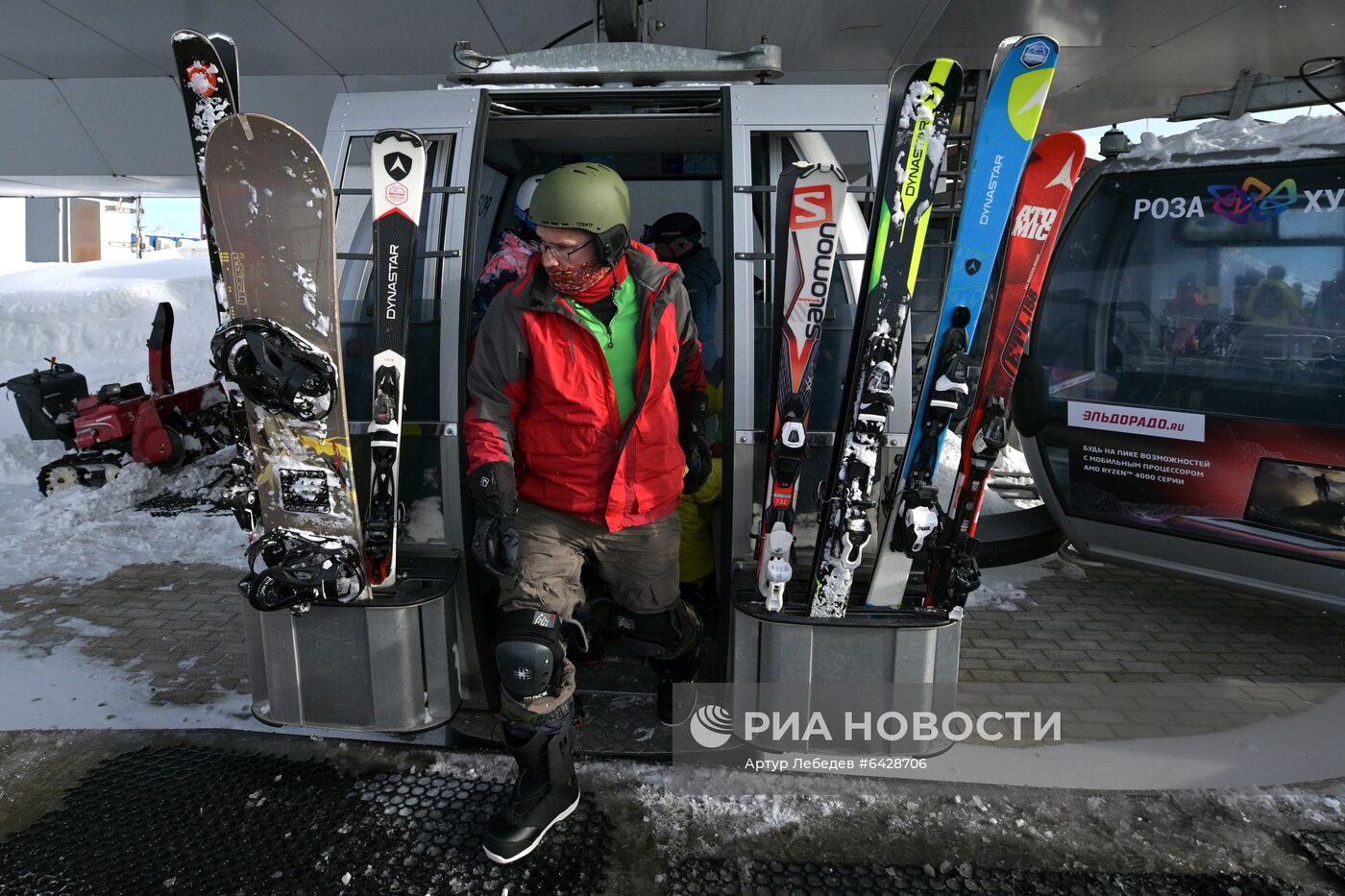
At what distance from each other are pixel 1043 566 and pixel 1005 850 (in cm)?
342

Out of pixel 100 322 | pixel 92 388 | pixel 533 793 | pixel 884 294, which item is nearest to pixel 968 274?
pixel 884 294

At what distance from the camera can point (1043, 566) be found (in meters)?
5.03

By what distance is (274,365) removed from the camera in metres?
2.25

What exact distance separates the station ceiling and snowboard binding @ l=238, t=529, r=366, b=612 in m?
5.31

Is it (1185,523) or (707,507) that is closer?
(707,507)

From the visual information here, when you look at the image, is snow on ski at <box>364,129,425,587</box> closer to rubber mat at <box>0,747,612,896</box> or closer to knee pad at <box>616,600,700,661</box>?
rubber mat at <box>0,747,612,896</box>

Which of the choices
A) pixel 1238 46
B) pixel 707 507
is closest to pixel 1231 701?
pixel 707 507

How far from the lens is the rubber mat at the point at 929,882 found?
1.91 m

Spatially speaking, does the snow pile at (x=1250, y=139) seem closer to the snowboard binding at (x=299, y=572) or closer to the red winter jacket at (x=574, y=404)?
the red winter jacket at (x=574, y=404)

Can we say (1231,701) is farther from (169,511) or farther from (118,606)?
(169,511)

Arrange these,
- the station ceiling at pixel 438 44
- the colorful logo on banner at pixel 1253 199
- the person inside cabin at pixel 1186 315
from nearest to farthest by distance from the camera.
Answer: the colorful logo on banner at pixel 1253 199
the person inside cabin at pixel 1186 315
the station ceiling at pixel 438 44

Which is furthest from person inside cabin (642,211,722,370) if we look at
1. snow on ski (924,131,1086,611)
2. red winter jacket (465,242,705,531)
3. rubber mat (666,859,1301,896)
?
rubber mat (666,859,1301,896)

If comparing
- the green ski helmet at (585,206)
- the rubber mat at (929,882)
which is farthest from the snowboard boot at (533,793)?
the green ski helmet at (585,206)

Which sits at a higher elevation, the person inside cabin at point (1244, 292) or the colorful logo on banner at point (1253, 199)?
the colorful logo on banner at point (1253, 199)
